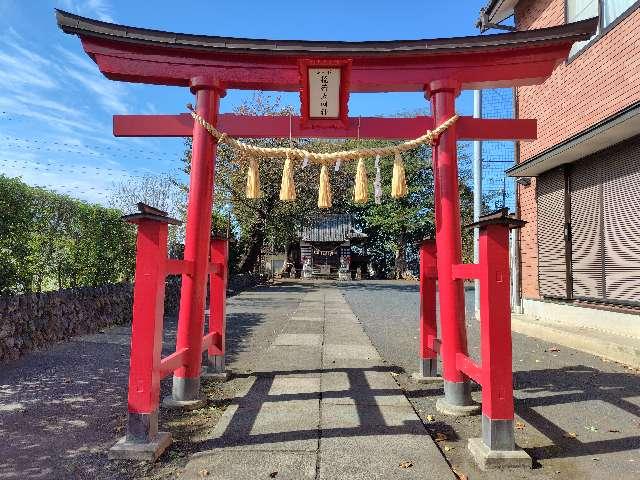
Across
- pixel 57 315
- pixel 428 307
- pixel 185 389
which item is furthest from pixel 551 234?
pixel 57 315

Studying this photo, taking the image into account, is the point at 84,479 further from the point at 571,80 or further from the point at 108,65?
the point at 571,80

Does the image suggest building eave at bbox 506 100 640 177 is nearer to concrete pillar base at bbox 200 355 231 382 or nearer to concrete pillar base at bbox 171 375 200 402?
concrete pillar base at bbox 200 355 231 382

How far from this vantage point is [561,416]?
3.95 metres

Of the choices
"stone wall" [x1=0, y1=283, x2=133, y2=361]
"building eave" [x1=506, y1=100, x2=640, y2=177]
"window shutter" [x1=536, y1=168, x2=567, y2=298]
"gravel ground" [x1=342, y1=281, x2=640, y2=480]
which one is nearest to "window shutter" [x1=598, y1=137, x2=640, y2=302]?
"building eave" [x1=506, y1=100, x2=640, y2=177]

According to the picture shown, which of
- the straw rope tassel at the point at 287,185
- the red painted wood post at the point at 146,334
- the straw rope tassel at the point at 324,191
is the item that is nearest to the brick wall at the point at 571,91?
the straw rope tassel at the point at 324,191

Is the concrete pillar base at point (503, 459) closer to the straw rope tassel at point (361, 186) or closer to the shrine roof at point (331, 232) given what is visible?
the straw rope tassel at point (361, 186)

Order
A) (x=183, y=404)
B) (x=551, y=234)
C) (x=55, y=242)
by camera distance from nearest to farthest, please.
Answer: (x=183, y=404), (x=55, y=242), (x=551, y=234)

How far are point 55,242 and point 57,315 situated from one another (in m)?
2.59

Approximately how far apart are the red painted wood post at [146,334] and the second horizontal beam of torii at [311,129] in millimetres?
1722

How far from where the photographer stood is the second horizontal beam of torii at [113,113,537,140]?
4.55m

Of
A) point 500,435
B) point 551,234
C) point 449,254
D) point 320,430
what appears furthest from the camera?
point 551,234

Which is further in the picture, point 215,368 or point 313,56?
point 215,368

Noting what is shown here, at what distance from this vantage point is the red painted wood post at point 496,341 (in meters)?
2.98

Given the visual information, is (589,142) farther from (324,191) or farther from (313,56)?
(313,56)
